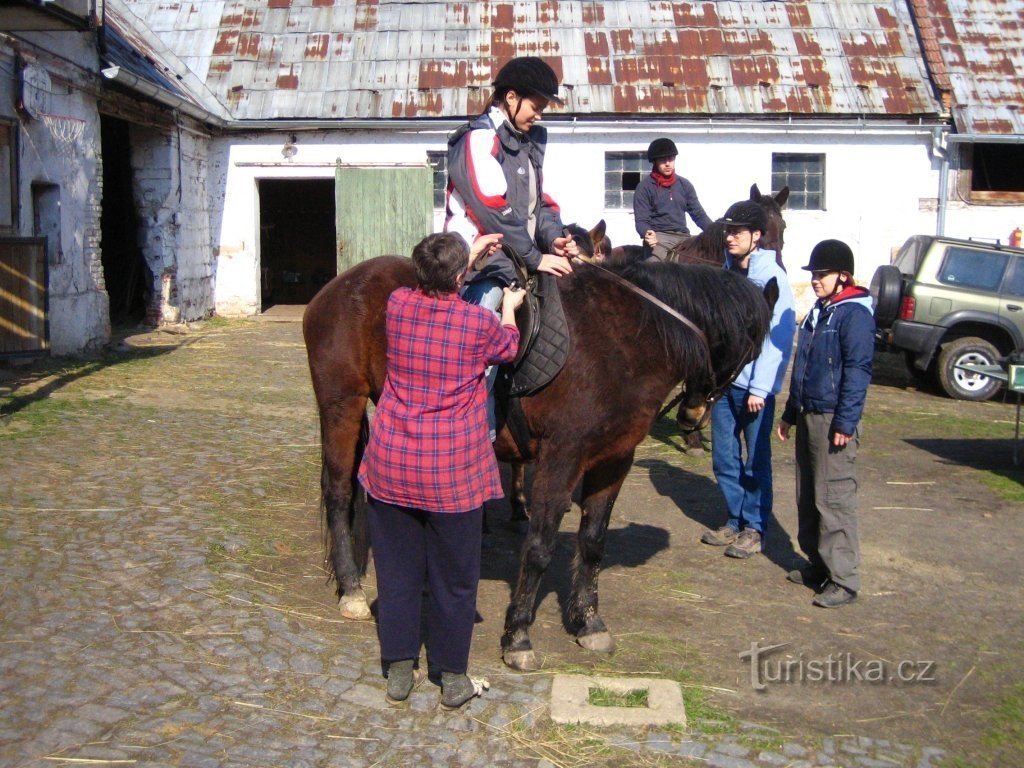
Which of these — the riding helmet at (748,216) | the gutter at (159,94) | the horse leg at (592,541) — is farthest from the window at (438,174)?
the horse leg at (592,541)

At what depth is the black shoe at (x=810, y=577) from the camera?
555 cm

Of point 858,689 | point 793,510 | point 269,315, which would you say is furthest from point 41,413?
point 269,315

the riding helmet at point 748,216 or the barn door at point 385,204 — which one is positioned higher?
the barn door at point 385,204

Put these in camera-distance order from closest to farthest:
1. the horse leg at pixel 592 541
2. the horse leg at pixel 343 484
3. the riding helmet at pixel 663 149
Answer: the horse leg at pixel 592 541 → the horse leg at pixel 343 484 → the riding helmet at pixel 663 149

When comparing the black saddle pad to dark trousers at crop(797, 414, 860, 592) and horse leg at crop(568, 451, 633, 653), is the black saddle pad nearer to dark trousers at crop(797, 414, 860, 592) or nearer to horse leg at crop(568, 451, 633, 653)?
horse leg at crop(568, 451, 633, 653)

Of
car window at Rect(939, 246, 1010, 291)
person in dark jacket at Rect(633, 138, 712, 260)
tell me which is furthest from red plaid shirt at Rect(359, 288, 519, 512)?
car window at Rect(939, 246, 1010, 291)

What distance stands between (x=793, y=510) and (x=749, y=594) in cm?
196

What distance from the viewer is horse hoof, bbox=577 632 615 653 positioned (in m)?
4.56

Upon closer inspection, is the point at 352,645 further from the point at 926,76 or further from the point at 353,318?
the point at 926,76

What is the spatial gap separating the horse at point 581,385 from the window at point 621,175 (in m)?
14.4

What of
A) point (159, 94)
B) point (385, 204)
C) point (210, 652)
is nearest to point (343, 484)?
point (210, 652)

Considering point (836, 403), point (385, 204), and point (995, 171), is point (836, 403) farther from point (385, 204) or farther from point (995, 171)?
point (995, 171)

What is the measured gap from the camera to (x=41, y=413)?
29.1 feet

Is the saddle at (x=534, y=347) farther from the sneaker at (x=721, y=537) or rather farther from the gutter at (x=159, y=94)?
the gutter at (x=159, y=94)
